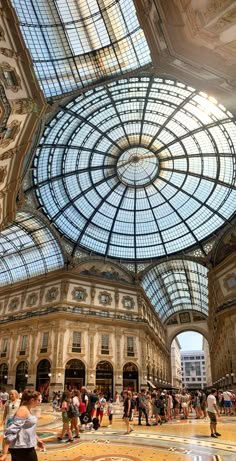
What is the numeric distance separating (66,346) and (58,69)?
3253 centimetres

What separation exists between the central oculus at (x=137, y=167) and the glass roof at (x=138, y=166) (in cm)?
14

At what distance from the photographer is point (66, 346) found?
4091 centimetres

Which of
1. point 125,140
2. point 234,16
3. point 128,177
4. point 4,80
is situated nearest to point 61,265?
point 128,177

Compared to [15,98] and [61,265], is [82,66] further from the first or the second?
[61,265]

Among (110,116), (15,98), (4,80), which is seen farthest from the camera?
(110,116)

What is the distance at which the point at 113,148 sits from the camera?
1671 inches

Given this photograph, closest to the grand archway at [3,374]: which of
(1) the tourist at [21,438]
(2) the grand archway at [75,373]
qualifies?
(2) the grand archway at [75,373]

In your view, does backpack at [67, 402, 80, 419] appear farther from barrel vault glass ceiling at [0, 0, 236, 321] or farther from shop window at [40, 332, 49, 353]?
shop window at [40, 332, 49, 353]

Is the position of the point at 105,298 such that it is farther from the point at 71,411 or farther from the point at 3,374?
the point at 71,411

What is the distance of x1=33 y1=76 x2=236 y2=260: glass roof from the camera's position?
1355 inches

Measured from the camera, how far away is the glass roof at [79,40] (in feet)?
74.4

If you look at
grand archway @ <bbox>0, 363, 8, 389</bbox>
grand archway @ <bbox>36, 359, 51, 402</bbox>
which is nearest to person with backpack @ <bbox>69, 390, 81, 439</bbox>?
grand archway @ <bbox>36, 359, 51, 402</bbox>

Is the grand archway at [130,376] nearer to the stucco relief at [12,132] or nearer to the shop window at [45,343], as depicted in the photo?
the shop window at [45,343]

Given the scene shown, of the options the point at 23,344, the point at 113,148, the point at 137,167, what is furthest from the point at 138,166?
the point at 23,344
